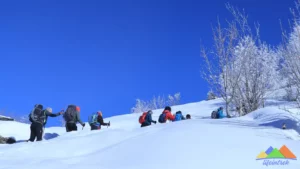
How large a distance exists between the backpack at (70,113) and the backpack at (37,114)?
180cm

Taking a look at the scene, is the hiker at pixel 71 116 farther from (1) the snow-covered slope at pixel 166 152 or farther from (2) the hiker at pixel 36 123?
(1) the snow-covered slope at pixel 166 152

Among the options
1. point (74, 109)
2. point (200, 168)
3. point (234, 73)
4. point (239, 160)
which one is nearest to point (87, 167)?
point (200, 168)

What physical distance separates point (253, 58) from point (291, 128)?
11.0 meters

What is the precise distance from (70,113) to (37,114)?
2.05 meters

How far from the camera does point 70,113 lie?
13609 millimetres

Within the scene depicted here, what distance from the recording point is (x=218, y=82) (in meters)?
22.0

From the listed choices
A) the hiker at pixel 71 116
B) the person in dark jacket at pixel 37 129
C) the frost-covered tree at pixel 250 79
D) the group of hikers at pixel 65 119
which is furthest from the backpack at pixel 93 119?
the frost-covered tree at pixel 250 79

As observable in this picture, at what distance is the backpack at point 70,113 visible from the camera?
44.4ft

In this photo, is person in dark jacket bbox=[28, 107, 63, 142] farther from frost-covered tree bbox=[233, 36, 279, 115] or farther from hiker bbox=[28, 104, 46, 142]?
frost-covered tree bbox=[233, 36, 279, 115]

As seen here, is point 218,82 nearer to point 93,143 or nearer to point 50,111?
point 50,111

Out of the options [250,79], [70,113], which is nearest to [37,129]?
[70,113]

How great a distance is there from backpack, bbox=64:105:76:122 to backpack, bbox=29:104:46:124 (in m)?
1.80

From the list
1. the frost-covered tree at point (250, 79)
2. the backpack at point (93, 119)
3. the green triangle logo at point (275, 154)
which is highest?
the frost-covered tree at point (250, 79)

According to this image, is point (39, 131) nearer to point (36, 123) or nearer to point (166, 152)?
point (36, 123)
